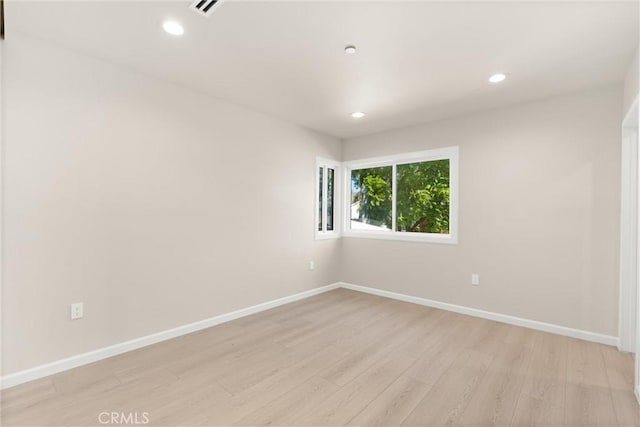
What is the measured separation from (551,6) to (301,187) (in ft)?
10.2

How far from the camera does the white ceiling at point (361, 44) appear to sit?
1.83 meters

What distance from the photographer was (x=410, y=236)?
4172mm

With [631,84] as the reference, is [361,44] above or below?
above

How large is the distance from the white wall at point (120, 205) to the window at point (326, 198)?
3.17 feet

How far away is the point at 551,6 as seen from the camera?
5.80 ft

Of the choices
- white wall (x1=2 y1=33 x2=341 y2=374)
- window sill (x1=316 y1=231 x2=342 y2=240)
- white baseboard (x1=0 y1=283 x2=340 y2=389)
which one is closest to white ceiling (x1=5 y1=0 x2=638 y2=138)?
white wall (x1=2 y1=33 x2=341 y2=374)

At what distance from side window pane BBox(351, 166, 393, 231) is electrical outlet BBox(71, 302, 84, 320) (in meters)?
3.62

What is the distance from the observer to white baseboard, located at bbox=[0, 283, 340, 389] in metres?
2.10

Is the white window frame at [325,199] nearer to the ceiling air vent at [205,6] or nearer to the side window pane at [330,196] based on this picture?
the side window pane at [330,196]

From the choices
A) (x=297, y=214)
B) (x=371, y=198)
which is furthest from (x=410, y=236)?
(x=297, y=214)

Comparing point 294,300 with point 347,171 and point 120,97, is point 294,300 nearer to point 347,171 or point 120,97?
point 347,171
